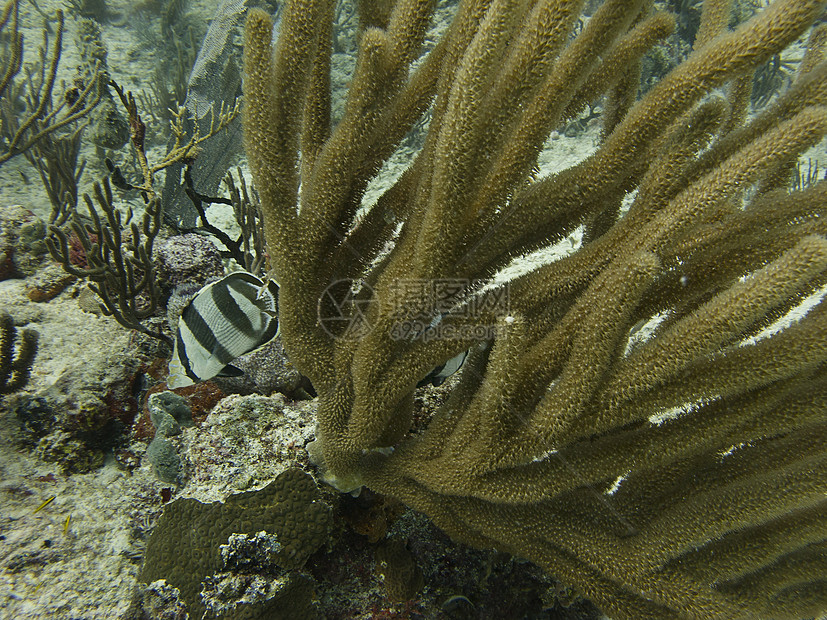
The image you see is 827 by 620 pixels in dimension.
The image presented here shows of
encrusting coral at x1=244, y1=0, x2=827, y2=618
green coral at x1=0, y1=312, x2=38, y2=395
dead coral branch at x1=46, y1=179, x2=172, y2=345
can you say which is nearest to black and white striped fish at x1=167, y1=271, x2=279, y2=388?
encrusting coral at x1=244, y1=0, x2=827, y2=618

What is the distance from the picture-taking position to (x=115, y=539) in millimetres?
2338

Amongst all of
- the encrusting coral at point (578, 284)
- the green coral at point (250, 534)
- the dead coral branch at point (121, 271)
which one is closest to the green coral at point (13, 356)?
the dead coral branch at point (121, 271)

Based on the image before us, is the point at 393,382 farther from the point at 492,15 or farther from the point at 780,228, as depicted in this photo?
the point at 780,228

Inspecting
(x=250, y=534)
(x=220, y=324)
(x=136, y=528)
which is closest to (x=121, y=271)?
(x=136, y=528)

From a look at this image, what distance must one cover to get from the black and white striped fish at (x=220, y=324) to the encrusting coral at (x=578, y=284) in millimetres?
243

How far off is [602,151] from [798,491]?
1.17m

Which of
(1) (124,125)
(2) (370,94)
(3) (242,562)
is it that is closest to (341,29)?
(1) (124,125)

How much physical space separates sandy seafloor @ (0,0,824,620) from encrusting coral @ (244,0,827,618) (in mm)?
501

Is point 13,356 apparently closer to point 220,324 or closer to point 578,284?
point 220,324

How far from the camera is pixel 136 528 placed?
2.39 meters

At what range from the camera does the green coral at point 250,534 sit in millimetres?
1667

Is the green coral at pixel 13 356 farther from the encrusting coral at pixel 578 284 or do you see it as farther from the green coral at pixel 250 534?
the encrusting coral at pixel 578 284

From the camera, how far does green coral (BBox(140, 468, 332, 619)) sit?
167cm

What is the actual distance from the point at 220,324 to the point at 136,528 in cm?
160
